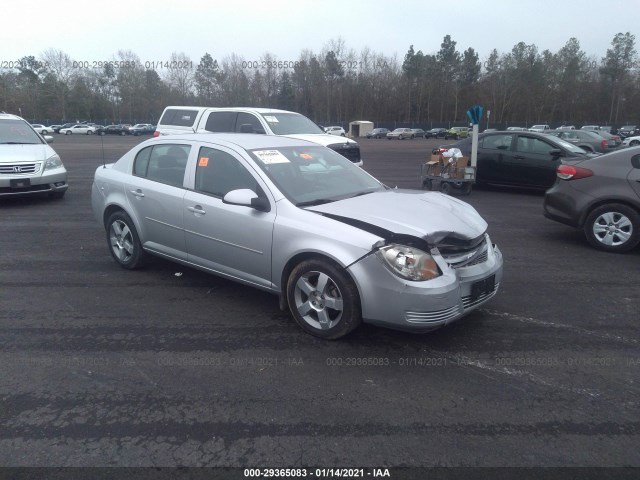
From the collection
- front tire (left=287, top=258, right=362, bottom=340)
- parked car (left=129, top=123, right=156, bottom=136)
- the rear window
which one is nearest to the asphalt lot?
front tire (left=287, top=258, right=362, bottom=340)

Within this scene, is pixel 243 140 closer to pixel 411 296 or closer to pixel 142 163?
pixel 142 163

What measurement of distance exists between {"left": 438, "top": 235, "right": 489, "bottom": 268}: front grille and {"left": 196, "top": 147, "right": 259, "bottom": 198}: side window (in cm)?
181

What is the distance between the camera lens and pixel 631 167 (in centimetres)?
698

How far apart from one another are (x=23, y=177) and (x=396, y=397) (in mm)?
9450

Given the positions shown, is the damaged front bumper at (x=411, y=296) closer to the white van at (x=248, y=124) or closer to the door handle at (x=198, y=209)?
the door handle at (x=198, y=209)

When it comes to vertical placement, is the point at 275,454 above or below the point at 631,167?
below

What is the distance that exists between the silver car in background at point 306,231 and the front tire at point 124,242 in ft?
0.06

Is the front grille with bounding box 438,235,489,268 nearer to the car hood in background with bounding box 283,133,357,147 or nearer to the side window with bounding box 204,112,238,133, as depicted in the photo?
the car hood in background with bounding box 283,133,357,147

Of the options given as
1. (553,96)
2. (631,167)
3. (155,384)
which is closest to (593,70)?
(553,96)

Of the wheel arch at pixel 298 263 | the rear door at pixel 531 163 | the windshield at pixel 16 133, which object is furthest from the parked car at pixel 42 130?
the rear door at pixel 531 163

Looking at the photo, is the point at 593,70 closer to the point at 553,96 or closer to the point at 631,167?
the point at 553,96

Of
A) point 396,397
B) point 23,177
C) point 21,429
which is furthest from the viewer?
point 23,177

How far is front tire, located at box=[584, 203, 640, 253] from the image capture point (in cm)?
688

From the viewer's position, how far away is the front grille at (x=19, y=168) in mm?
9930
